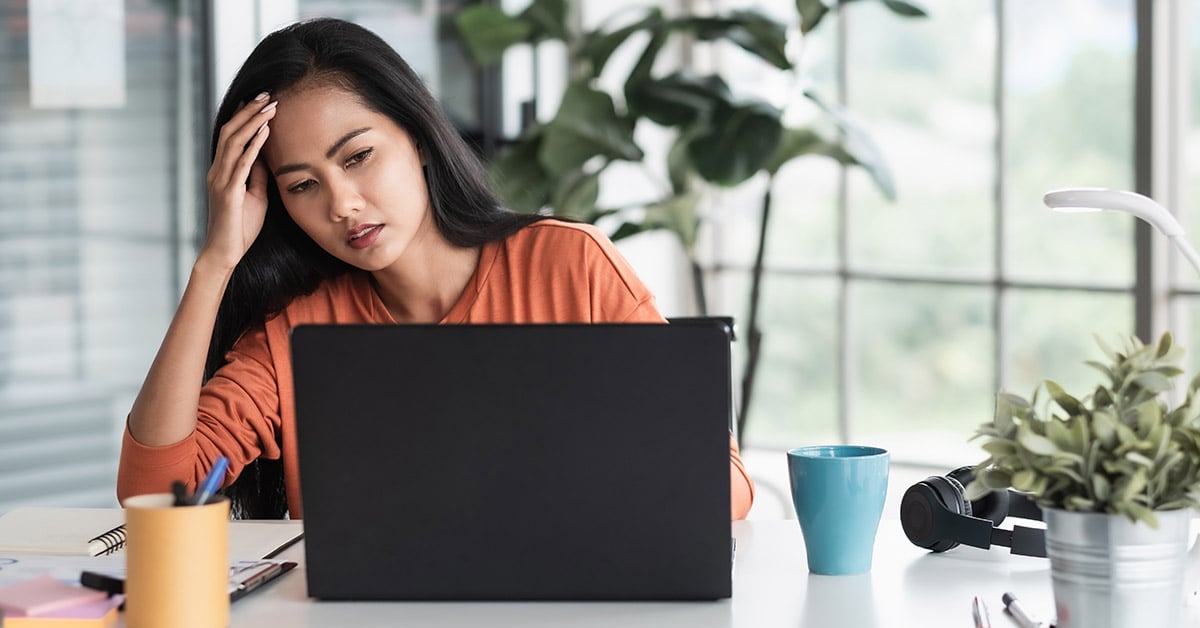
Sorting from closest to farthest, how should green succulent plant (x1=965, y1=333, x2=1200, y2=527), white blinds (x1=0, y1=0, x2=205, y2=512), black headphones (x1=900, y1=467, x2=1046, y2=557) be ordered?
green succulent plant (x1=965, y1=333, x2=1200, y2=527) < black headphones (x1=900, y1=467, x2=1046, y2=557) < white blinds (x1=0, y1=0, x2=205, y2=512)

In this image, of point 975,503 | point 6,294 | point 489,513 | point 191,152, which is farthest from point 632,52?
point 489,513

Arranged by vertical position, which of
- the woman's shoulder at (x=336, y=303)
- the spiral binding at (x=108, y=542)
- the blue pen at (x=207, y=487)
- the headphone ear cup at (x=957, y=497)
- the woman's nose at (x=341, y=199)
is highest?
the woman's nose at (x=341, y=199)

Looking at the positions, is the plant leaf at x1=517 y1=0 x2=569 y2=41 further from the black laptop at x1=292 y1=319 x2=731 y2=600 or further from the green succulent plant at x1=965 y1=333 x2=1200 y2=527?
the green succulent plant at x1=965 y1=333 x2=1200 y2=527

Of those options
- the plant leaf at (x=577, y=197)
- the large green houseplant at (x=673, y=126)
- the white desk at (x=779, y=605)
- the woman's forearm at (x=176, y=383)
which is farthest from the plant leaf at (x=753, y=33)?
the white desk at (x=779, y=605)

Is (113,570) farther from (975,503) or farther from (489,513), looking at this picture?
(975,503)

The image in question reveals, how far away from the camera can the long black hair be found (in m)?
1.68

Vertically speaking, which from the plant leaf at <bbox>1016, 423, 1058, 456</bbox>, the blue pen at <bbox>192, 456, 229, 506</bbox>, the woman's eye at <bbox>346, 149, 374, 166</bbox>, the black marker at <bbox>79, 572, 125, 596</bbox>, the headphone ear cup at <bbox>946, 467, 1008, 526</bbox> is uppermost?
the woman's eye at <bbox>346, 149, 374, 166</bbox>

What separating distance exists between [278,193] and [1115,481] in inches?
48.1

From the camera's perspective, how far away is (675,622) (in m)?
1.05

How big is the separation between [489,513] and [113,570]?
39 cm

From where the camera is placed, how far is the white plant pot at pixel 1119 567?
0.93m

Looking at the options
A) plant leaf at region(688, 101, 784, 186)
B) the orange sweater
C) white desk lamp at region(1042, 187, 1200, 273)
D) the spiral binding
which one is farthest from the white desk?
plant leaf at region(688, 101, 784, 186)

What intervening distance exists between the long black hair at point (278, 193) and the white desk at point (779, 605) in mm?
651

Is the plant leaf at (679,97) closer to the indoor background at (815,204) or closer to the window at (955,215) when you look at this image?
the indoor background at (815,204)
